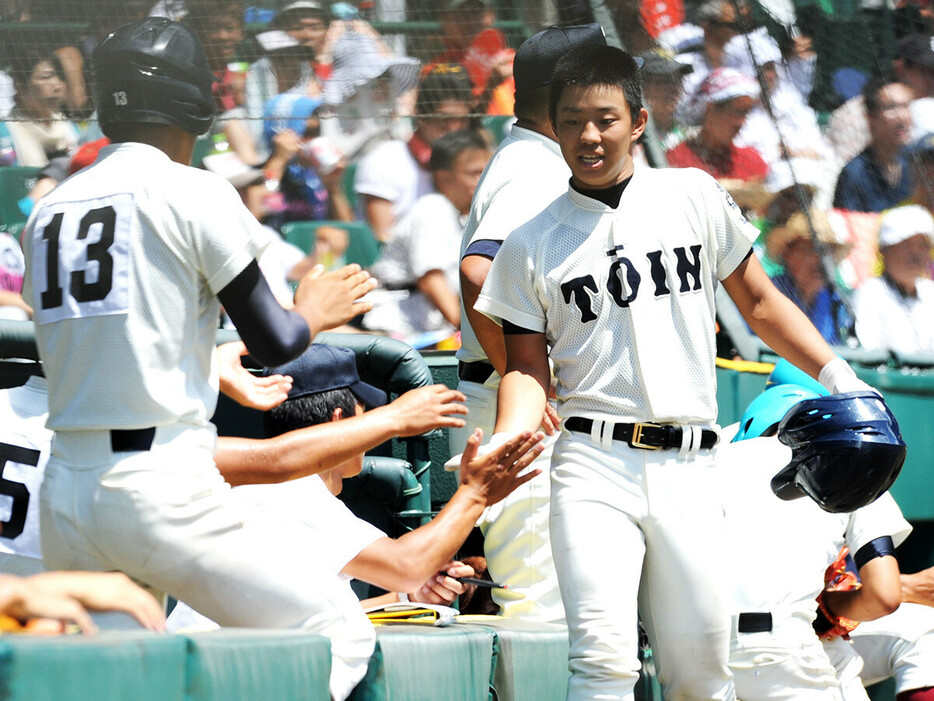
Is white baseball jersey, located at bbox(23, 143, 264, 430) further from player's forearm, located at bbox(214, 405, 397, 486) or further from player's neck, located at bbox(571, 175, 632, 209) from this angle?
player's neck, located at bbox(571, 175, 632, 209)

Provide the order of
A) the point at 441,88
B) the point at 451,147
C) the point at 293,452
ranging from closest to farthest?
the point at 293,452 < the point at 451,147 < the point at 441,88

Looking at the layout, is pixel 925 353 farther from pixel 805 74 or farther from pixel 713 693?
pixel 713 693

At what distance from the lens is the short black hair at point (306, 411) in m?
3.13

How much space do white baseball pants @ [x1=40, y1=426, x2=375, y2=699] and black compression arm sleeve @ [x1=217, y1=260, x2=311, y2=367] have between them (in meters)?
0.18

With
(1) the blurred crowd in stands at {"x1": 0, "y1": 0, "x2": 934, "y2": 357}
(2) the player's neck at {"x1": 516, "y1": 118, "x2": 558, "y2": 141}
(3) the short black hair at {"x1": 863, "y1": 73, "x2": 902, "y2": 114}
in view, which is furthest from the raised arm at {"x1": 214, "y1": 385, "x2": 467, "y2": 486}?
(3) the short black hair at {"x1": 863, "y1": 73, "x2": 902, "y2": 114}

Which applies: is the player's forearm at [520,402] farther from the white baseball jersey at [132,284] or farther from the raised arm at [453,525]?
the white baseball jersey at [132,284]

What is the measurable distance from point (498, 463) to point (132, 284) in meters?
0.94

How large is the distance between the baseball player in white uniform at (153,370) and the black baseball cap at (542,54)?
1.59 m

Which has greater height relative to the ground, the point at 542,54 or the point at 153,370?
the point at 542,54

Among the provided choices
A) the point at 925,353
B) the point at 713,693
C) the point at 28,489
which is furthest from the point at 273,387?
the point at 925,353

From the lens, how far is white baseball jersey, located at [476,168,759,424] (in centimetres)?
271

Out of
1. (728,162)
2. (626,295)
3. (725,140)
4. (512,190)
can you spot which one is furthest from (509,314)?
(725,140)

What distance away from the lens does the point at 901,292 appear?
621 centimetres

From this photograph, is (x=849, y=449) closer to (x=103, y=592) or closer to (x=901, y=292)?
(x=103, y=592)
